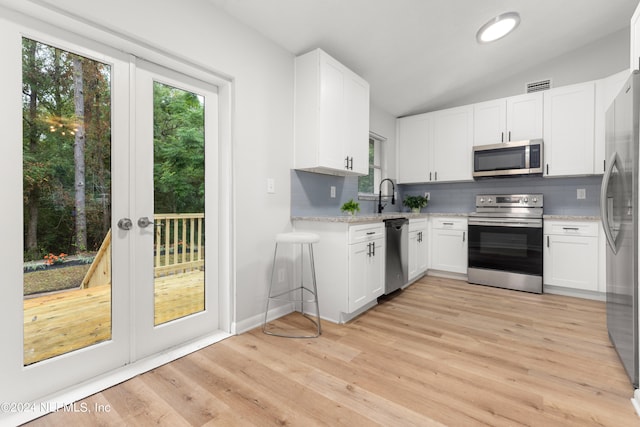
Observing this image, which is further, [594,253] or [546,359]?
[594,253]

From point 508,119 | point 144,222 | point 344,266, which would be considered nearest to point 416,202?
point 508,119

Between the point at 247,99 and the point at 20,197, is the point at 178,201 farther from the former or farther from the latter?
the point at 247,99

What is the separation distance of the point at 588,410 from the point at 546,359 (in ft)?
1.76

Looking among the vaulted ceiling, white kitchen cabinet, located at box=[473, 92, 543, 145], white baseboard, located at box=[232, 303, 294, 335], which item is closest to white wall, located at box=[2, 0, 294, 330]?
white baseboard, located at box=[232, 303, 294, 335]

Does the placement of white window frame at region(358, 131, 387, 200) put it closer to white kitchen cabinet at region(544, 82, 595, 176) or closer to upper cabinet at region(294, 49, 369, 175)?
upper cabinet at region(294, 49, 369, 175)

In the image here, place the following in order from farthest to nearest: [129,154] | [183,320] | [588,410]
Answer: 1. [183,320]
2. [129,154]
3. [588,410]

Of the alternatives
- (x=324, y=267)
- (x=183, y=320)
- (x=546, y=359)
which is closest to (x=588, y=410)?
(x=546, y=359)

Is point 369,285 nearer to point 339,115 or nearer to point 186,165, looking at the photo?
point 339,115

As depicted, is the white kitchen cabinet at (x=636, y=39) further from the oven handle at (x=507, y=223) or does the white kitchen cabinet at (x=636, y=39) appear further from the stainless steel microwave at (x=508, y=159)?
the oven handle at (x=507, y=223)

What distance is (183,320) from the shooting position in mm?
2201

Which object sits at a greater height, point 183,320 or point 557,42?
point 557,42

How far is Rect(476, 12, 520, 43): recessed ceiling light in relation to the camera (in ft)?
9.78

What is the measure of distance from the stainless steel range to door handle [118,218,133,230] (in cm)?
375

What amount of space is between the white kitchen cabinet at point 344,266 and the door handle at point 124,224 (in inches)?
56.6
